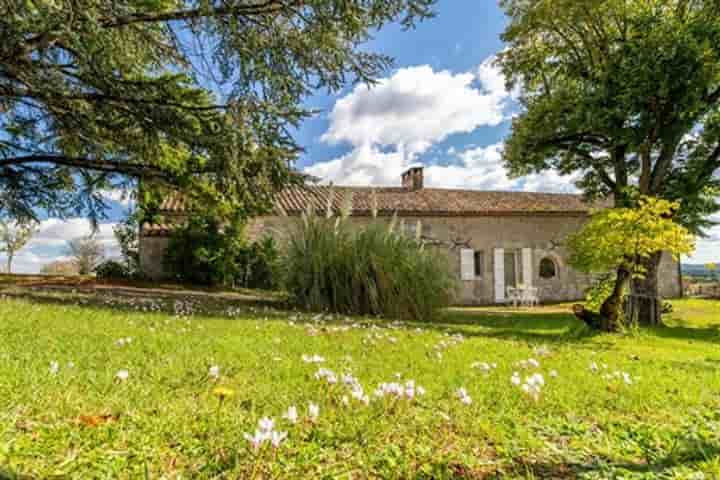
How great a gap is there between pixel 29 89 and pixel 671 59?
11.6m

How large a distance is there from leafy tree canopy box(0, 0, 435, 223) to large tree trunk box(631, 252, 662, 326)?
7962 millimetres

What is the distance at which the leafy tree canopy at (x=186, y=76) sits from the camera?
16.8 ft

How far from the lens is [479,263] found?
15.6m

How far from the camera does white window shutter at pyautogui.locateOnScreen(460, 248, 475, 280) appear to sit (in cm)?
1513

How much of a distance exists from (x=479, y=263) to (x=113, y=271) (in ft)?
41.8

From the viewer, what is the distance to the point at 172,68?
6.77 m

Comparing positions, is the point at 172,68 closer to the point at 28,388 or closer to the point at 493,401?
the point at 28,388

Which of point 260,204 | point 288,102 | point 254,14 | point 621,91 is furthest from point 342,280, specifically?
point 621,91

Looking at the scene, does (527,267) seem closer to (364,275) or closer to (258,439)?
(364,275)

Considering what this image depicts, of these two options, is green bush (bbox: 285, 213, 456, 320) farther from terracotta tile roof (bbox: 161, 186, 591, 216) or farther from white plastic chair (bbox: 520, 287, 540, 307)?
white plastic chair (bbox: 520, 287, 540, 307)

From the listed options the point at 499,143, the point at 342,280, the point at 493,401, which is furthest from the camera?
the point at 499,143

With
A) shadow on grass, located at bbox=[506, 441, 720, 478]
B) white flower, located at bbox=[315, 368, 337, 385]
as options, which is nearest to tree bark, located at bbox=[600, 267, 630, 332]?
shadow on grass, located at bbox=[506, 441, 720, 478]

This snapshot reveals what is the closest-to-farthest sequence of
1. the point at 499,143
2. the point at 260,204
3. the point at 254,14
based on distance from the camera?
1. the point at 254,14
2. the point at 260,204
3. the point at 499,143

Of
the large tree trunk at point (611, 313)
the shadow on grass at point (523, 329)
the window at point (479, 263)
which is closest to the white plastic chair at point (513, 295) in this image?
the window at point (479, 263)
